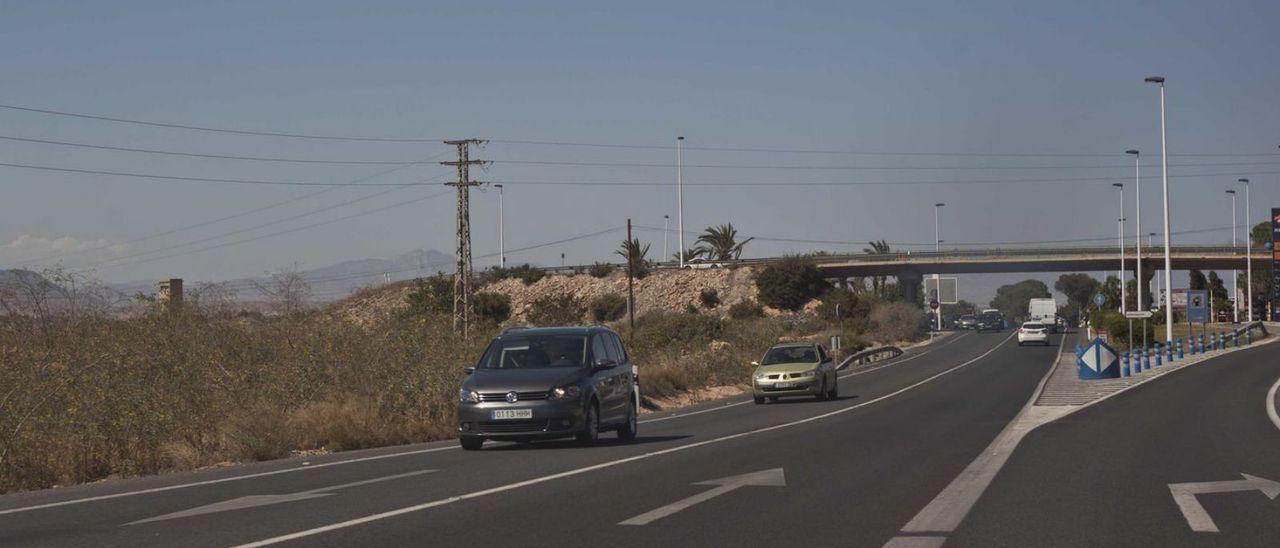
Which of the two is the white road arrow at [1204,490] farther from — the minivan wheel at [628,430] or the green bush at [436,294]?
the green bush at [436,294]

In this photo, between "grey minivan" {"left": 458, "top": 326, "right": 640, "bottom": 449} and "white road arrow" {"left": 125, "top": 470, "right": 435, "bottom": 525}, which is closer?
"white road arrow" {"left": 125, "top": 470, "right": 435, "bottom": 525}

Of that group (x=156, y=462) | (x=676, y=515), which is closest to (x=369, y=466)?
(x=156, y=462)

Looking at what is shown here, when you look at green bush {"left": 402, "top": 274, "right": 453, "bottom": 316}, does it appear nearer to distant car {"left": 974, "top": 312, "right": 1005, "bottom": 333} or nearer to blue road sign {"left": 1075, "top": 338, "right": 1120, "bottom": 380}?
blue road sign {"left": 1075, "top": 338, "right": 1120, "bottom": 380}

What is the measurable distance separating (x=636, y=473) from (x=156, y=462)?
704cm

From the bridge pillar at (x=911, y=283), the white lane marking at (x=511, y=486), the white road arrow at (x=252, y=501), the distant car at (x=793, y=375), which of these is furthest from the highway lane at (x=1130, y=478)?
the bridge pillar at (x=911, y=283)

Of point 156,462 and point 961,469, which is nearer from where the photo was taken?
point 961,469

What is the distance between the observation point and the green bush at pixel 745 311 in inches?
4331

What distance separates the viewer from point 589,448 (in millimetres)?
19344

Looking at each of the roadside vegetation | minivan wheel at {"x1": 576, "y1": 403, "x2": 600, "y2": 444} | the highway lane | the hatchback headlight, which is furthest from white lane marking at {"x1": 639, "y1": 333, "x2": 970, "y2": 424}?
the hatchback headlight

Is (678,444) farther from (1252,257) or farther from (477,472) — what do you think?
(1252,257)

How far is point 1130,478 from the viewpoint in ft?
47.0

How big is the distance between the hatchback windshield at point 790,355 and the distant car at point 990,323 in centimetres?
8458

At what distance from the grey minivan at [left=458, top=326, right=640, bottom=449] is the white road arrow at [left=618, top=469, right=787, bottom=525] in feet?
13.9

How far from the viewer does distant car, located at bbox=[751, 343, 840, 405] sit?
36.2m
